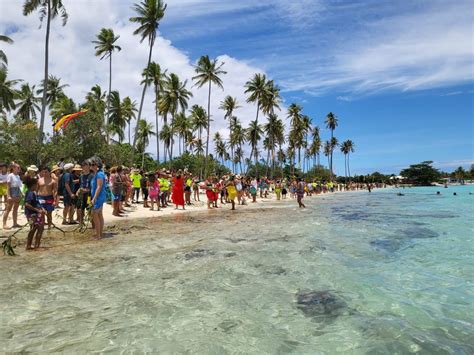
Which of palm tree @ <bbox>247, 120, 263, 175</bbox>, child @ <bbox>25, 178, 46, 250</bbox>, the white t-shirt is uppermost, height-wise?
palm tree @ <bbox>247, 120, 263, 175</bbox>

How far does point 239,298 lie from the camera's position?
466 centimetres

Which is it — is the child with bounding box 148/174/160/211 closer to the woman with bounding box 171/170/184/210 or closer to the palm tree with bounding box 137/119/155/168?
the woman with bounding box 171/170/184/210

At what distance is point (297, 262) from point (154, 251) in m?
3.16

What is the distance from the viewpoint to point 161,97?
164 ft

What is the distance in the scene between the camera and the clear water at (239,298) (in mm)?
3406

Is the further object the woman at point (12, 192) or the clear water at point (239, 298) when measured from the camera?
the woman at point (12, 192)

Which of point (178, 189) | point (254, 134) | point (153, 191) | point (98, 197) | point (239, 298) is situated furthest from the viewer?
point (254, 134)

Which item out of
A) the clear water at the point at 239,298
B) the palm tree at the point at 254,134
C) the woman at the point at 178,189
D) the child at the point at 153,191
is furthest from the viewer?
the palm tree at the point at 254,134

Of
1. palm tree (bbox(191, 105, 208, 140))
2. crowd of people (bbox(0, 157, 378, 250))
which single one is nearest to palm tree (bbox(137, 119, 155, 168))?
palm tree (bbox(191, 105, 208, 140))

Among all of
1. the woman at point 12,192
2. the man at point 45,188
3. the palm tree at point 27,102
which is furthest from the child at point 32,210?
the palm tree at point 27,102

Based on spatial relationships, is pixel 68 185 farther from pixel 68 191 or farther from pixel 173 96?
pixel 173 96

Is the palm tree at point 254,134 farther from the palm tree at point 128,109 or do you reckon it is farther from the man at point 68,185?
the man at point 68,185

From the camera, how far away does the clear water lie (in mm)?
3406

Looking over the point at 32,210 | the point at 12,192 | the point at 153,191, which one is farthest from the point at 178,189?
the point at 32,210
